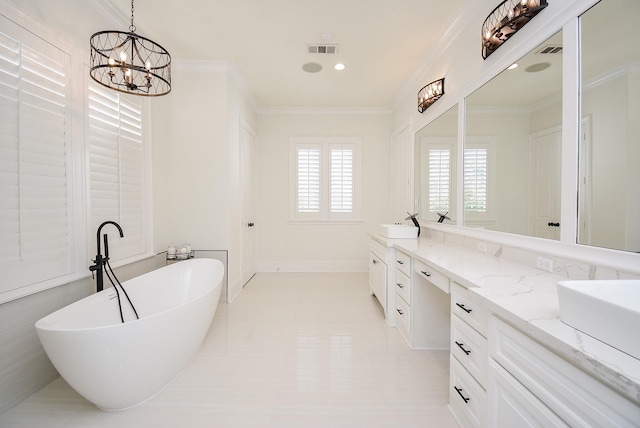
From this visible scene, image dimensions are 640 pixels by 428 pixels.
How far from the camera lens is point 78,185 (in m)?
2.10

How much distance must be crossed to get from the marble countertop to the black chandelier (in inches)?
83.9

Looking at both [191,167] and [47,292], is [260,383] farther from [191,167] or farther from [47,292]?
[191,167]

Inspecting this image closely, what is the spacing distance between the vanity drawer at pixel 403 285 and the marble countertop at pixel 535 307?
428mm

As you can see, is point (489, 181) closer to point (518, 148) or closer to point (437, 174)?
point (518, 148)

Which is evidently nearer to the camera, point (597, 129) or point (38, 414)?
point (597, 129)

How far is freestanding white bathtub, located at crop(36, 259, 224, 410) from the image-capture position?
4.48ft

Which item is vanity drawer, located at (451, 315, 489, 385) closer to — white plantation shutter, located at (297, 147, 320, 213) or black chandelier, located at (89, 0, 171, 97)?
black chandelier, located at (89, 0, 171, 97)

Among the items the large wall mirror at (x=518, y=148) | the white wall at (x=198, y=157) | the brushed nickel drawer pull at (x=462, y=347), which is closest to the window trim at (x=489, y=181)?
the large wall mirror at (x=518, y=148)

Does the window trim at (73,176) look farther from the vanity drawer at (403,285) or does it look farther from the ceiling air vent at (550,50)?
the ceiling air vent at (550,50)

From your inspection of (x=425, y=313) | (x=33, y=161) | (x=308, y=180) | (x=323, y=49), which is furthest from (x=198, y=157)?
(x=425, y=313)

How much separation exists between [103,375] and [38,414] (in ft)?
2.13

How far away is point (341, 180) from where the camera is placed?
4.97 meters

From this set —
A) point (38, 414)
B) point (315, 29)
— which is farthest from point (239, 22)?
point (38, 414)

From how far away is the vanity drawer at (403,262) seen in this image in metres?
2.41
